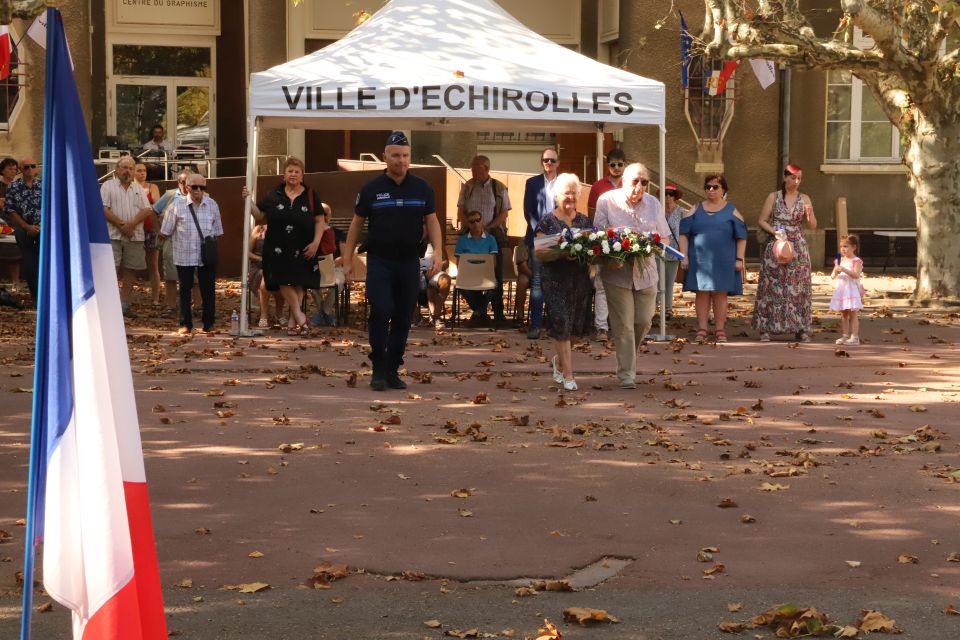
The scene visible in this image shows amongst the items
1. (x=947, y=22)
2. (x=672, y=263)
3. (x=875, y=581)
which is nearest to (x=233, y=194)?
(x=672, y=263)

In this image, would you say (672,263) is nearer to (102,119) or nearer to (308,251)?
(308,251)

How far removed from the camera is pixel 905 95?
1936cm

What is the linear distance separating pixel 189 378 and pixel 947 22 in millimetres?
10852

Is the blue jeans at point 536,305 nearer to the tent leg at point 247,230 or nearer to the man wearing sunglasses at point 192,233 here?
the tent leg at point 247,230

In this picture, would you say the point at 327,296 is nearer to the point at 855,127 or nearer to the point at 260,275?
the point at 260,275

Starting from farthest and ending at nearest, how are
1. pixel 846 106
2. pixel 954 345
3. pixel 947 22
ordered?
pixel 846 106 < pixel 947 22 < pixel 954 345

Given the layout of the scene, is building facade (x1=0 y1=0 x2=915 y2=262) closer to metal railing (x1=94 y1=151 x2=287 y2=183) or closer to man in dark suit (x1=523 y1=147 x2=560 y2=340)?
metal railing (x1=94 y1=151 x2=287 y2=183)

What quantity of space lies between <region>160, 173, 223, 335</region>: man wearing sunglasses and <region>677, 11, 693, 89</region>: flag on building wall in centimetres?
1199

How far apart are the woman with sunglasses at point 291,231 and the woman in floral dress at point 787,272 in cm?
462

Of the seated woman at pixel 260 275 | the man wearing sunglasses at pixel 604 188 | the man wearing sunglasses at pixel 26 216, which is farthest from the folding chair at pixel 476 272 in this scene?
the man wearing sunglasses at pixel 26 216

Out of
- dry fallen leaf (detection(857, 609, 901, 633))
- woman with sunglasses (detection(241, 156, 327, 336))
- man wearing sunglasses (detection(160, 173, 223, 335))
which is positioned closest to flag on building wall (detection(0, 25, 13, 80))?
man wearing sunglasses (detection(160, 173, 223, 335))

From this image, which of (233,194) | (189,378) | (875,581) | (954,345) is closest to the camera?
(875,581)

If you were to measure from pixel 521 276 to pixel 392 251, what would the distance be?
5434 mm

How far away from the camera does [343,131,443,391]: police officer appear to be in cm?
1165
